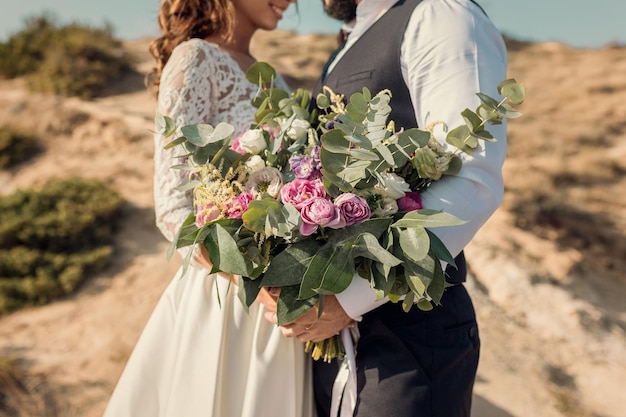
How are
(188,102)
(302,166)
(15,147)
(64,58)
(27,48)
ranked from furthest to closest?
(27,48) → (64,58) → (15,147) → (188,102) → (302,166)

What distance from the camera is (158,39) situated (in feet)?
7.61

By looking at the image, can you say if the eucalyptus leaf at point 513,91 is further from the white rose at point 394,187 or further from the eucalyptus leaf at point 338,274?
the eucalyptus leaf at point 338,274

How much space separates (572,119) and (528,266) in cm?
810

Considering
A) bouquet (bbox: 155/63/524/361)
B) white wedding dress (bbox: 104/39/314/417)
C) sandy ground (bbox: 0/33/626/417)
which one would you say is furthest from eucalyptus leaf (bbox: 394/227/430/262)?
sandy ground (bbox: 0/33/626/417)

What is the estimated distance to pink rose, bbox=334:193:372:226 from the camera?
1.16 meters

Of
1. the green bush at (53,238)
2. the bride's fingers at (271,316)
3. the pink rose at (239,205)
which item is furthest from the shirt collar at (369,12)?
the green bush at (53,238)

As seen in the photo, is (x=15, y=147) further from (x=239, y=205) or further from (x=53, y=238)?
(x=239, y=205)

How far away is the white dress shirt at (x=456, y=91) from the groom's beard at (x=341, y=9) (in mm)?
871

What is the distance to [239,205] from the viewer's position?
4.10 feet

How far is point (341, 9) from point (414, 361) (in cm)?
161

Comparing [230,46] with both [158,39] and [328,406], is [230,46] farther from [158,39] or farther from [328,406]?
[328,406]

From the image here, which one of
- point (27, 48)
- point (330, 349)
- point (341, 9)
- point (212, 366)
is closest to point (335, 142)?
point (330, 349)

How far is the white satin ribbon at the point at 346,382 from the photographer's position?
147 cm

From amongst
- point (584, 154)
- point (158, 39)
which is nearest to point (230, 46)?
point (158, 39)
